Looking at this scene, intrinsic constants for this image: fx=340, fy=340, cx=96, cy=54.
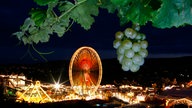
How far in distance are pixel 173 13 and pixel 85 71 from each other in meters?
12.3

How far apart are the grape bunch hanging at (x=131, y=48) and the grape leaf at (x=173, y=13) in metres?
0.51

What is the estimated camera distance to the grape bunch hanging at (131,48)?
1.42m

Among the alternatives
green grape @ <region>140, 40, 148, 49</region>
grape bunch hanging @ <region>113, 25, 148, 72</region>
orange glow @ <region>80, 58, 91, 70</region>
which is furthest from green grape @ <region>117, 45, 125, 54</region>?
orange glow @ <region>80, 58, 91, 70</region>

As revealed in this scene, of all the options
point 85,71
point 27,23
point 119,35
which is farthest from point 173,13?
point 85,71

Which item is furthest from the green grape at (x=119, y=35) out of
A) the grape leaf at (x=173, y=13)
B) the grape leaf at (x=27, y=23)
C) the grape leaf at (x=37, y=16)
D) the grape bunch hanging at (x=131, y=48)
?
the grape leaf at (x=173, y=13)

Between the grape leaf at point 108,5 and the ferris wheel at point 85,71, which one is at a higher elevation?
the ferris wheel at point 85,71

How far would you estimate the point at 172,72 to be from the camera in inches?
1537

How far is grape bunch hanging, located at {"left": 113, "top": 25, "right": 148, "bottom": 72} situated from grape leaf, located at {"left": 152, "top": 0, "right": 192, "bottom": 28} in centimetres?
51

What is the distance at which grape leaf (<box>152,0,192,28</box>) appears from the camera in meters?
0.87

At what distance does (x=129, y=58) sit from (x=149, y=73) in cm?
3897

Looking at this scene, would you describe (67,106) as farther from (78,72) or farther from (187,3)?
(187,3)

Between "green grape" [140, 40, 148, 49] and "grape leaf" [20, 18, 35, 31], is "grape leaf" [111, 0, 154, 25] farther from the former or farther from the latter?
"grape leaf" [20, 18, 35, 31]

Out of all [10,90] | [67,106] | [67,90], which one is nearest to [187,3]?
[67,106]

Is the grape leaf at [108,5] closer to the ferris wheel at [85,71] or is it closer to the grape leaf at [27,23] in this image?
the grape leaf at [27,23]
